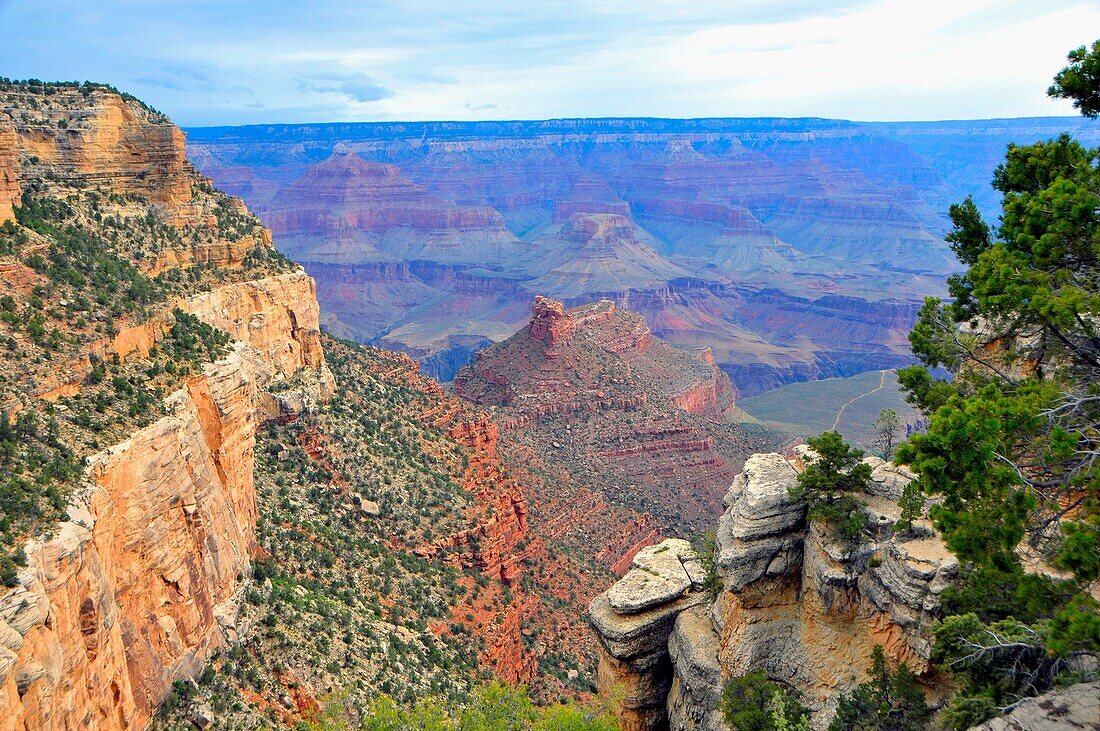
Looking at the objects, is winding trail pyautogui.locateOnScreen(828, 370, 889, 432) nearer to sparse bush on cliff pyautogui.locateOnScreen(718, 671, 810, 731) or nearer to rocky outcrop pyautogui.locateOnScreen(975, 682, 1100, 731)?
sparse bush on cliff pyautogui.locateOnScreen(718, 671, 810, 731)

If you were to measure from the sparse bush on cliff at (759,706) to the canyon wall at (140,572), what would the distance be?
15.9 metres

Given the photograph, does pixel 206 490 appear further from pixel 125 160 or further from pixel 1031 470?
pixel 1031 470

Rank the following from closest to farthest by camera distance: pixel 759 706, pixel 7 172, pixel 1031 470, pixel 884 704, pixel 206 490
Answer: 1. pixel 1031 470
2. pixel 884 704
3. pixel 759 706
4. pixel 206 490
5. pixel 7 172

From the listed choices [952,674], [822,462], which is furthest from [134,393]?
[952,674]

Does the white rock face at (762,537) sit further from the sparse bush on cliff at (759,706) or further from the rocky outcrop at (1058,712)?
the rocky outcrop at (1058,712)

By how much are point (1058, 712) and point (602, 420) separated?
229ft

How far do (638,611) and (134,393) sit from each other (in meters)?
17.5

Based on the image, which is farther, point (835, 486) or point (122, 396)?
point (122, 396)

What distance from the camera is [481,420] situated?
184 ft

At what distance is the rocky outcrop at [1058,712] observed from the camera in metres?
14.4

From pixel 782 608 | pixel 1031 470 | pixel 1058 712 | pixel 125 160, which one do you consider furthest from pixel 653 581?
pixel 125 160

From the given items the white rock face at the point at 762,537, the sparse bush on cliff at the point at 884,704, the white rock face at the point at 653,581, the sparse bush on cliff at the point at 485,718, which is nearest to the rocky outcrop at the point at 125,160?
the sparse bush on cliff at the point at 485,718

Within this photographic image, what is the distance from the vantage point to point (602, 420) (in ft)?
277

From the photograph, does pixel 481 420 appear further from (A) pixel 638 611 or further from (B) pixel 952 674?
(B) pixel 952 674
